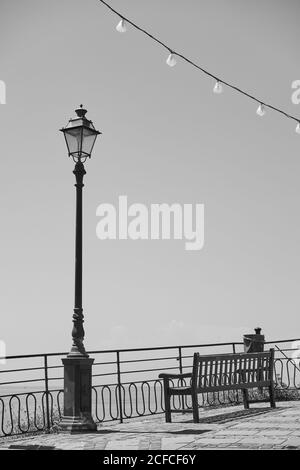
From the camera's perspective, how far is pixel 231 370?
11633mm

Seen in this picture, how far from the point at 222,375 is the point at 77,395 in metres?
2.57

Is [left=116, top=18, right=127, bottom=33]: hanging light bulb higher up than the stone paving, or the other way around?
[left=116, top=18, right=127, bottom=33]: hanging light bulb

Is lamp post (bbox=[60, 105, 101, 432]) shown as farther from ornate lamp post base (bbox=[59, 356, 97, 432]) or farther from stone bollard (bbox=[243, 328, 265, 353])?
stone bollard (bbox=[243, 328, 265, 353])

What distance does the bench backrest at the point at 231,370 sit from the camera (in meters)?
10.8

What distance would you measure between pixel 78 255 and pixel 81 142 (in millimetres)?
1788

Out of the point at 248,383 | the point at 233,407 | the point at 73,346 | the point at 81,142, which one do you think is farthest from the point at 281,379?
the point at 81,142

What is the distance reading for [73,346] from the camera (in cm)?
1049

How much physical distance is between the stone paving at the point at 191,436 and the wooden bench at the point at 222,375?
0.47 metres

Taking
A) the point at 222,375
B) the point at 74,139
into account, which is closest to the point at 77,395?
the point at 222,375

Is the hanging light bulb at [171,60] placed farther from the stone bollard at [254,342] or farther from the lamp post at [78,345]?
the stone bollard at [254,342]

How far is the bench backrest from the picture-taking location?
10750mm

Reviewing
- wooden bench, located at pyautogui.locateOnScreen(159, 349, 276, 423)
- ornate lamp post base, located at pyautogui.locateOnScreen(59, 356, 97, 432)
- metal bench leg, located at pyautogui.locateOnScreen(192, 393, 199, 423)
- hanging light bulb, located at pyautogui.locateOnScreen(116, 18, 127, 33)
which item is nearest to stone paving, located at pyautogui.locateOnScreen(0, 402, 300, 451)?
metal bench leg, located at pyautogui.locateOnScreen(192, 393, 199, 423)

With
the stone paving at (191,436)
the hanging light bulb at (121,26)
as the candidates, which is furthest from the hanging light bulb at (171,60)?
the stone paving at (191,436)

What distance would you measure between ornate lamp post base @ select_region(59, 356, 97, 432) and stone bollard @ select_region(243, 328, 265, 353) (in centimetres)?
649
